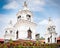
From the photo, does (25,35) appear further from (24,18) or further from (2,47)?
(2,47)

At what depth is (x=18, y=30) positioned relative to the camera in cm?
2961

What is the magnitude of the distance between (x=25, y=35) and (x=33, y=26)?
7.40 ft

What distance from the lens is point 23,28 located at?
29.2m

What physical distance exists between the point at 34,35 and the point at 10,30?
401 cm

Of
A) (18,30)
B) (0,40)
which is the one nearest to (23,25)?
(18,30)

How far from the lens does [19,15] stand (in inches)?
1188

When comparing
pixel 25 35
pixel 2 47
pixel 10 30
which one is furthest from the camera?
pixel 10 30

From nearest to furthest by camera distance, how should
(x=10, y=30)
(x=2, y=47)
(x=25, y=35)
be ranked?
(x=2, y=47), (x=25, y=35), (x=10, y=30)

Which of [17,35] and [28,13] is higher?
[28,13]

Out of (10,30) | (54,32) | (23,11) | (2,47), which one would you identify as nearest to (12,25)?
(10,30)

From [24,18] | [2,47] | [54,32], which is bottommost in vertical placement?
[2,47]

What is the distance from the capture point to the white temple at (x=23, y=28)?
2911 cm

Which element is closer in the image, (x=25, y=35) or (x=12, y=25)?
(x=25, y=35)

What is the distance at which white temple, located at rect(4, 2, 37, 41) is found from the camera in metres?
29.1
